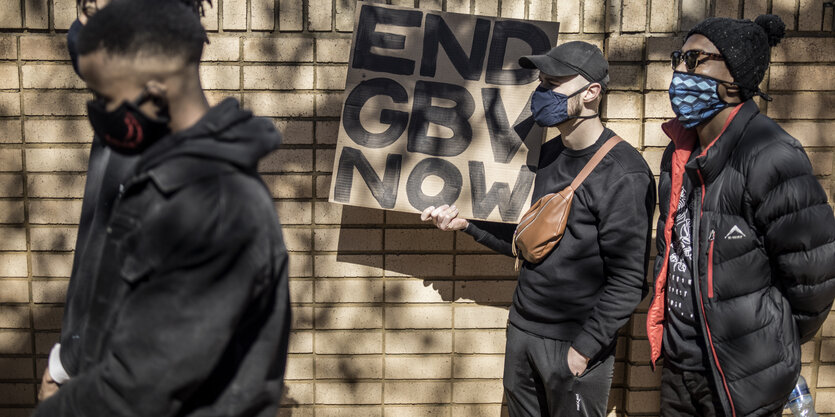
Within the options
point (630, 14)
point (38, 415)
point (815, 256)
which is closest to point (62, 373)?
point (38, 415)

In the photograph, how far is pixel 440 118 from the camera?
3.43 m

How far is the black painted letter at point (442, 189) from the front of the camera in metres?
3.44

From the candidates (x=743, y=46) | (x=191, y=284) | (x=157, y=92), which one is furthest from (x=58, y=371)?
(x=743, y=46)

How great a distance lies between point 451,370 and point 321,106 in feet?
5.39

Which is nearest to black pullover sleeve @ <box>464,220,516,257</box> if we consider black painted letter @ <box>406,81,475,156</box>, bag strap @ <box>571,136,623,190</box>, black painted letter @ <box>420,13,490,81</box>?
black painted letter @ <box>406,81,475,156</box>

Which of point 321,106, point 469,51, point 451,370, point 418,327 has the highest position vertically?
point 469,51

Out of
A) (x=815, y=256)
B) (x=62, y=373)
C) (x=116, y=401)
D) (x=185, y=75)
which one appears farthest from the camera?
(x=815, y=256)

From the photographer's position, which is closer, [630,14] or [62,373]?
[62,373]

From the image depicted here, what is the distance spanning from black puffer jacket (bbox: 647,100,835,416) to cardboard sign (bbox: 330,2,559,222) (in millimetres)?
928

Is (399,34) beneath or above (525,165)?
above

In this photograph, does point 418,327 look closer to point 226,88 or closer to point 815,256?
point 226,88

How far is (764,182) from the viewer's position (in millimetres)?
2576

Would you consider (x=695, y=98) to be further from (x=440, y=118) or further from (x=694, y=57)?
(x=440, y=118)

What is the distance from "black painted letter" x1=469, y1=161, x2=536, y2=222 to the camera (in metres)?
3.39
